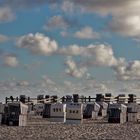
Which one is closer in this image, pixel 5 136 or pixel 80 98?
pixel 5 136

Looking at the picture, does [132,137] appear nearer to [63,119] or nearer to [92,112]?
[63,119]

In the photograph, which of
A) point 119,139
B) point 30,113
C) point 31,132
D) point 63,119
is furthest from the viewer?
point 30,113

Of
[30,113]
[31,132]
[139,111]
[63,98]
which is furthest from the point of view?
[63,98]

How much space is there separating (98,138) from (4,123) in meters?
11.3

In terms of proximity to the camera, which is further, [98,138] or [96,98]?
[96,98]

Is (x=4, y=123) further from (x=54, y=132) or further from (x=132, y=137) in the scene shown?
(x=132, y=137)

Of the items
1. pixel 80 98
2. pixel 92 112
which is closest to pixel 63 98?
pixel 80 98

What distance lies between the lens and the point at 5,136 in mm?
23688

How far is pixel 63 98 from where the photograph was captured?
52844mm

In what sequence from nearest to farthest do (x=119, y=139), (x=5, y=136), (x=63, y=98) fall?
(x=119, y=139) < (x=5, y=136) < (x=63, y=98)

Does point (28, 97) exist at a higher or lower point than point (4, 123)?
higher

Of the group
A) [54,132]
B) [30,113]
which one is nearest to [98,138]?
[54,132]

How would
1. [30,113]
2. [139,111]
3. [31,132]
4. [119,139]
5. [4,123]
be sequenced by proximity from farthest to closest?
1. [30,113]
2. [139,111]
3. [4,123]
4. [31,132]
5. [119,139]

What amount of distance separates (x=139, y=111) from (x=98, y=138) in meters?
22.0
